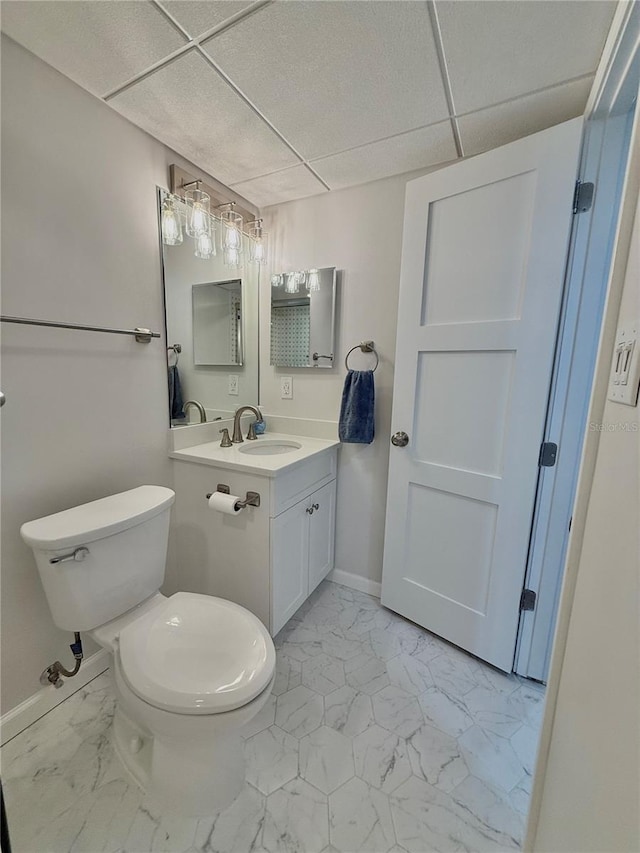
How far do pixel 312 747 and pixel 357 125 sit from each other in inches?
86.9

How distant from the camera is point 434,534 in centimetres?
155

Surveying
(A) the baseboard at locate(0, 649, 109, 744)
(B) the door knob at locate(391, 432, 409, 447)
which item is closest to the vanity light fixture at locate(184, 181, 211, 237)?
(B) the door knob at locate(391, 432, 409, 447)

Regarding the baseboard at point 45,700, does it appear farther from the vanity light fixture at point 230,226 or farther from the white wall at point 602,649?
the vanity light fixture at point 230,226

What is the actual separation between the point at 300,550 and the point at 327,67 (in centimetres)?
178

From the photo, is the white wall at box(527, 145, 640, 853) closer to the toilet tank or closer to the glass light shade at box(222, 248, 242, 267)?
the toilet tank

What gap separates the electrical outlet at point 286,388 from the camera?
2002 mm

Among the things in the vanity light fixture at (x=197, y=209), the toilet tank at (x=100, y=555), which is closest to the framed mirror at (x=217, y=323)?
the vanity light fixture at (x=197, y=209)

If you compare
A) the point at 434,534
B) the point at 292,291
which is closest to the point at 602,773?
the point at 434,534

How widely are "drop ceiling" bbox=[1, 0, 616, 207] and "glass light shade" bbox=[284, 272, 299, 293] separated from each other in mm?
533

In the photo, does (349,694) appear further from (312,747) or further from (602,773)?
(602,773)

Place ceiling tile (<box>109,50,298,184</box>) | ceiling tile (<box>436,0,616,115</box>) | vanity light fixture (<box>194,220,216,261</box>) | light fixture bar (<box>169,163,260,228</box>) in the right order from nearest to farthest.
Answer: ceiling tile (<box>436,0,616,115</box>) → ceiling tile (<box>109,50,298,184</box>) → light fixture bar (<box>169,163,260,228</box>) → vanity light fixture (<box>194,220,216,261</box>)

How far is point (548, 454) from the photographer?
124 cm

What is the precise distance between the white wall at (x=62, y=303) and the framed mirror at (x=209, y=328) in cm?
12

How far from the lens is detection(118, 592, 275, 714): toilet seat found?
0.86 metres
